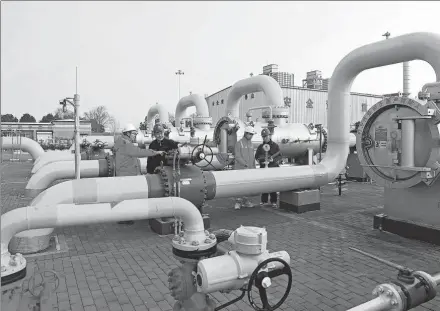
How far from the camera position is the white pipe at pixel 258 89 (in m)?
10.7

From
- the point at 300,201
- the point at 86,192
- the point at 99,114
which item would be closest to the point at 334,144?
the point at 300,201

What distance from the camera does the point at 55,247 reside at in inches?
196

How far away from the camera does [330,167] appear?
6.97 meters

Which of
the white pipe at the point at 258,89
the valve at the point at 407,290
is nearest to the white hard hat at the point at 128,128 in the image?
the white pipe at the point at 258,89

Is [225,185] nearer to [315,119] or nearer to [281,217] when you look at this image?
[281,217]

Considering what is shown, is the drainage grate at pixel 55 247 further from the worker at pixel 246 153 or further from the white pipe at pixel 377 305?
the white pipe at pixel 377 305

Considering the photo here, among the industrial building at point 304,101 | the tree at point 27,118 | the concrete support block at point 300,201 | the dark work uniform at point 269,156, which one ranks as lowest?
the concrete support block at point 300,201

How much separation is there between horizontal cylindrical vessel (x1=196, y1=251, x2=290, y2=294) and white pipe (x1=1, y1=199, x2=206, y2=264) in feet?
Answer: 1.08

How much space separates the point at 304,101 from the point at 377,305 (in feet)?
62.5

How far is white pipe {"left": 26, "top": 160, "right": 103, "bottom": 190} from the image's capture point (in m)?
6.15

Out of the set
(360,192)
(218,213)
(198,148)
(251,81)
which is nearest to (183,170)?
(198,148)

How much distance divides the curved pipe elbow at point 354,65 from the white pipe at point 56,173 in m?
4.96

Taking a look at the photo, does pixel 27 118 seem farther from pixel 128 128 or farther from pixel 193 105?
pixel 128 128

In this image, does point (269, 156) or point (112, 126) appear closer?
point (269, 156)
